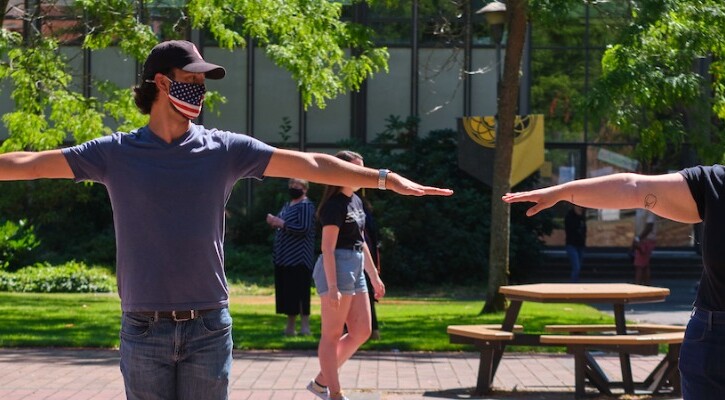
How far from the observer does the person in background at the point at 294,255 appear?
13.1 metres

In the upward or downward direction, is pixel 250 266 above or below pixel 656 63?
below

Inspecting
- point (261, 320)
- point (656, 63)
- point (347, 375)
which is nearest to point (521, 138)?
point (261, 320)

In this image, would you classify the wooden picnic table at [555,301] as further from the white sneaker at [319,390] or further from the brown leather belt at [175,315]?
the brown leather belt at [175,315]

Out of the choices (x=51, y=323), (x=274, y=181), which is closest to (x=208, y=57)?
(x=274, y=181)

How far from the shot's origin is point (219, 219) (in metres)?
4.34

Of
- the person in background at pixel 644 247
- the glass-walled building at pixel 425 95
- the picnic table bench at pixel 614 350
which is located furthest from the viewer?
the glass-walled building at pixel 425 95

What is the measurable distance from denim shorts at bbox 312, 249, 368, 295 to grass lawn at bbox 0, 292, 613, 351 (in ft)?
13.7

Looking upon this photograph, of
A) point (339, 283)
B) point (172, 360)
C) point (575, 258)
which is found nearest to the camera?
point (172, 360)

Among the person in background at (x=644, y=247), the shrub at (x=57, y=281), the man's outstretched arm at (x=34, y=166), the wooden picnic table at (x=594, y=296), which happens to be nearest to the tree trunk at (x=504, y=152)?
the wooden picnic table at (x=594, y=296)

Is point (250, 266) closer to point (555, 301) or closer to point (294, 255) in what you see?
point (294, 255)

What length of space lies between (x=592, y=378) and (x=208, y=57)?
853 inches

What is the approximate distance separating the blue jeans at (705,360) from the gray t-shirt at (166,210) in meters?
1.73

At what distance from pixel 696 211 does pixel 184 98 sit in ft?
6.41

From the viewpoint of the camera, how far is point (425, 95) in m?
30.2
